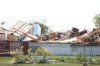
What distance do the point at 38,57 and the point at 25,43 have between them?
5352 mm

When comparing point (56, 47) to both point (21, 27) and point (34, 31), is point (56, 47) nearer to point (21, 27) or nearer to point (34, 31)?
point (21, 27)

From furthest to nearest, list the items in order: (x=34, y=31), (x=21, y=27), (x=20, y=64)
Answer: (x=34, y=31) < (x=21, y=27) < (x=20, y=64)

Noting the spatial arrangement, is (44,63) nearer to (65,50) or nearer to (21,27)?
(65,50)

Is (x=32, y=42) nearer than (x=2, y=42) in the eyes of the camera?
No

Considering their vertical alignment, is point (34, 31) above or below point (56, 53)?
above

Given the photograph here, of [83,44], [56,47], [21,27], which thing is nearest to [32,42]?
[56,47]

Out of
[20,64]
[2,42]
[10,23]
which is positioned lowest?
[20,64]

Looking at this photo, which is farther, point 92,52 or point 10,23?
point 10,23

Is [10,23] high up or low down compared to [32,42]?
up

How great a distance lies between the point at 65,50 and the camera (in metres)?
31.3

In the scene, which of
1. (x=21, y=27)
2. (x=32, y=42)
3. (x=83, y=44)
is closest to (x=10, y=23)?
(x=21, y=27)

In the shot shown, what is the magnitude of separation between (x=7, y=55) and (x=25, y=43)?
1.75 m

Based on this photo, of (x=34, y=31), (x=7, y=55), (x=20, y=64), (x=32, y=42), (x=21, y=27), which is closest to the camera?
(x=20, y=64)

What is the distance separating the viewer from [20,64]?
759 inches
